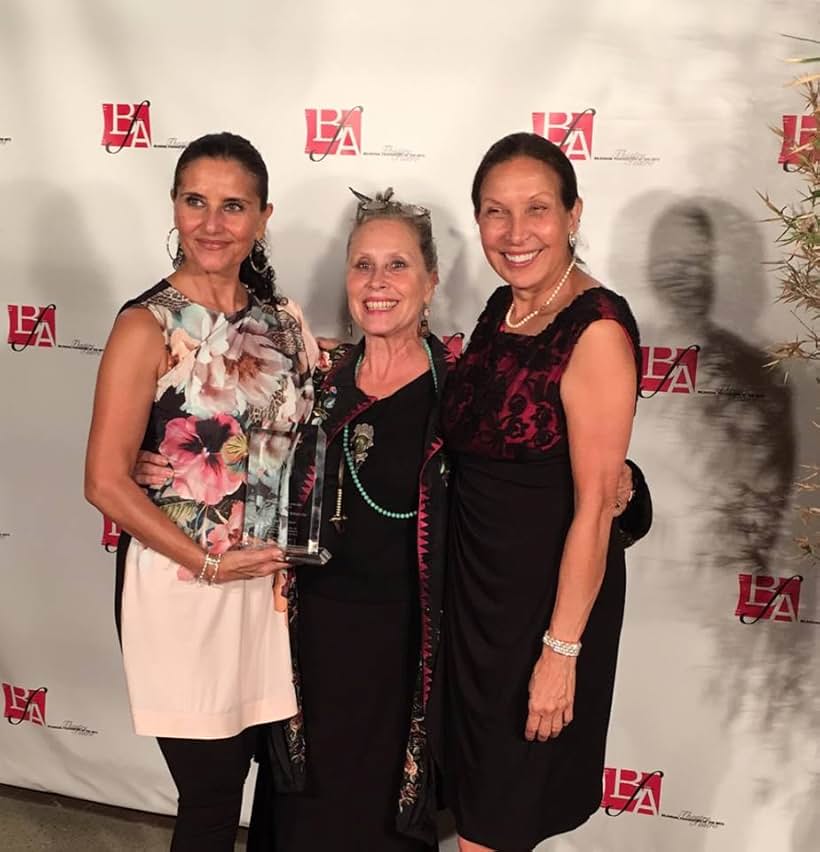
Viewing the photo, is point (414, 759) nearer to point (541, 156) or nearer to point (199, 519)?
point (199, 519)

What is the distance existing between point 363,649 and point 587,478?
56 cm

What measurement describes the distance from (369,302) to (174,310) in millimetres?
325

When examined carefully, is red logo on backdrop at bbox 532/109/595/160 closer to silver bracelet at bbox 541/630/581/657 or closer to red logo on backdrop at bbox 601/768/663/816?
silver bracelet at bbox 541/630/581/657

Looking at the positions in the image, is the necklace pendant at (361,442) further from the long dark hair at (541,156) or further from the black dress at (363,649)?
the long dark hair at (541,156)

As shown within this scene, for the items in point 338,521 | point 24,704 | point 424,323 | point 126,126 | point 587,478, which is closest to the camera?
point 587,478

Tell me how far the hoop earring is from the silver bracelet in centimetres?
81

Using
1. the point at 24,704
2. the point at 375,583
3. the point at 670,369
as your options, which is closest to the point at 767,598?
the point at 670,369

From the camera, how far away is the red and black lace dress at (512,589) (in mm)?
1354

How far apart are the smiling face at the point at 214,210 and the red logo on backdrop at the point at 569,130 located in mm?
731

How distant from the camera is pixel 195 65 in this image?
81.6 inches

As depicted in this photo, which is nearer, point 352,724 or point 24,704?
point 352,724

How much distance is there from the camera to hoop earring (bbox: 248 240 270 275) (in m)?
1.63

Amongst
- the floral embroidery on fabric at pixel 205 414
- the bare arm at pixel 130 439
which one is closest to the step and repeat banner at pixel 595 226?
the floral embroidery on fabric at pixel 205 414

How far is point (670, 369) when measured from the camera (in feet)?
6.56
